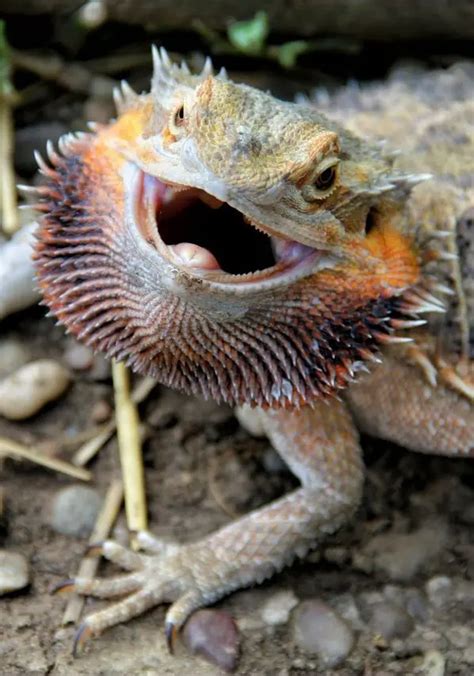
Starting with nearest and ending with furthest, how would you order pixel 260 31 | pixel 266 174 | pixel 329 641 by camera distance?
pixel 266 174, pixel 329 641, pixel 260 31

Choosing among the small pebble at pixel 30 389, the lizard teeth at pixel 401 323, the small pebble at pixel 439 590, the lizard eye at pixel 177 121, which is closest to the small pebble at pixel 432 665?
the small pebble at pixel 439 590

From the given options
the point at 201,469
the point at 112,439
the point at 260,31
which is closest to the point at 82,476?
the point at 112,439

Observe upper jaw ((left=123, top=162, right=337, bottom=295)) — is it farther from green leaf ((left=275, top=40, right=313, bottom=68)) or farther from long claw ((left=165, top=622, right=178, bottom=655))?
green leaf ((left=275, top=40, right=313, bottom=68))

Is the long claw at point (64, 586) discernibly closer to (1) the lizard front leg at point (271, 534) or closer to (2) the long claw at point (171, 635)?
(1) the lizard front leg at point (271, 534)

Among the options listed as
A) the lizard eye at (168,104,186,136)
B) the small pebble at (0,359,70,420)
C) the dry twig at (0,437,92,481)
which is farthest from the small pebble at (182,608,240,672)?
the lizard eye at (168,104,186,136)

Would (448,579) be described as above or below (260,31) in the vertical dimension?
below

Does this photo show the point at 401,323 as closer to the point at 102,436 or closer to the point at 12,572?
the point at 102,436

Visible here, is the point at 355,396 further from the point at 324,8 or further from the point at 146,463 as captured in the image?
the point at 324,8
